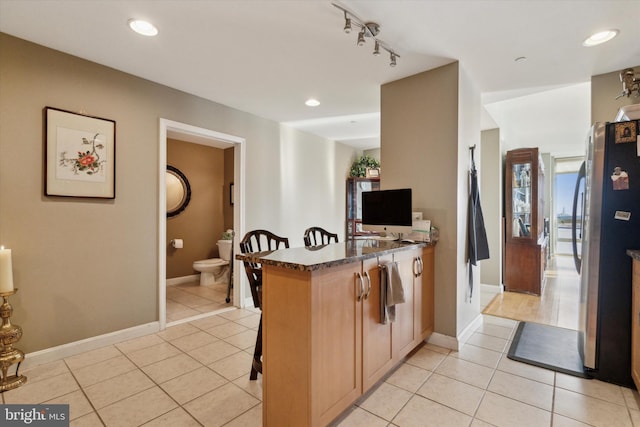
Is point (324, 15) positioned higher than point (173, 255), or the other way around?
point (324, 15)

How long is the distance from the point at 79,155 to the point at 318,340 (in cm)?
264

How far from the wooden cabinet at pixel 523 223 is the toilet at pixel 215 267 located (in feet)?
15.0

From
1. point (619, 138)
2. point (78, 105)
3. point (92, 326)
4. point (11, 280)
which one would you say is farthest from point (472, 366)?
point (78, 105)

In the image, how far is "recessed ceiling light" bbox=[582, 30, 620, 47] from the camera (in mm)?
2295

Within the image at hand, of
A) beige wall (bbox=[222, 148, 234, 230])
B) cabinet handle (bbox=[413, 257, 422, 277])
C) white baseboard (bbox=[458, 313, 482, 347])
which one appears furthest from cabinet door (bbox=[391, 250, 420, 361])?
beige wall (bbox=[222, 148, 234, 230])

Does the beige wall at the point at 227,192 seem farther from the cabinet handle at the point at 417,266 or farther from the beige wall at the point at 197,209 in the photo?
the cabinet handle at the point at 417,266

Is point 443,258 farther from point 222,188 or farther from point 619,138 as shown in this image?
point 222,188

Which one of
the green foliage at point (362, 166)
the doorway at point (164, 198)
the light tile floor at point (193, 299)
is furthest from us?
the green foliage at point (362, 166)

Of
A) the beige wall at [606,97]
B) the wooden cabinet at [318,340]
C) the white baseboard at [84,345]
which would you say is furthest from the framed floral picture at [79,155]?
the beige wall at [606,97]

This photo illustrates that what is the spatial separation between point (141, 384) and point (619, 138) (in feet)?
12.6

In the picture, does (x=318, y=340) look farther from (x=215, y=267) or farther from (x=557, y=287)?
(x=557, y=287)

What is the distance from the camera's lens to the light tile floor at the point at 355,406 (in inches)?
72.4

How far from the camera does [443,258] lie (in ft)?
9.39

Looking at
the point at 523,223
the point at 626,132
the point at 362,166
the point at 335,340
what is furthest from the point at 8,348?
the point at 523,223
